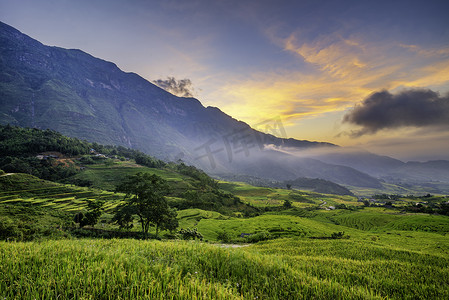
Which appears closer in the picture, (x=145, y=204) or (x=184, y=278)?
(x=184, y=278)

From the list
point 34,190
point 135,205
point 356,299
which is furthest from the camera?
point 34,190

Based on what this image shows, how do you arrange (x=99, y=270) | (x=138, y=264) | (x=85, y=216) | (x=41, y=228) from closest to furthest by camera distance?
(x=99, y=270)
(x=138, y=264)
(x=41, y=228)
(x=85, y=216)

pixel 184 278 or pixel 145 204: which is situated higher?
pixel 184 278

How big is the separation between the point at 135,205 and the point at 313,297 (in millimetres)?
33546

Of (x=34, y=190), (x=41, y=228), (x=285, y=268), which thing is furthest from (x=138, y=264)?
(x=34, y=190)

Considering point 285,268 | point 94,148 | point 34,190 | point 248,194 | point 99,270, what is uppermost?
point 94,148

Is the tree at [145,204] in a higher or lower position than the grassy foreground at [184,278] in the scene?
lower

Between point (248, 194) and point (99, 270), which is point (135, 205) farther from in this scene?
point (248, 194)

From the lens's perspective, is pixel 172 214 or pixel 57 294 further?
pixel 172 214

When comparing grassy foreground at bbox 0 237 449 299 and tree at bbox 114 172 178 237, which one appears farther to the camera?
tree at bbox 114 172 178 237

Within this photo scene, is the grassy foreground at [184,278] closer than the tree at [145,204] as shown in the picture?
Yes

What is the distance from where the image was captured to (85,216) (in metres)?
29.3

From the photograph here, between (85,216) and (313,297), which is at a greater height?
(313,297)

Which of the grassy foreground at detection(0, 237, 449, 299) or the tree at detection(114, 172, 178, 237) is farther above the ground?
the grassy foreground at detection(0, 237, 449, 299)
